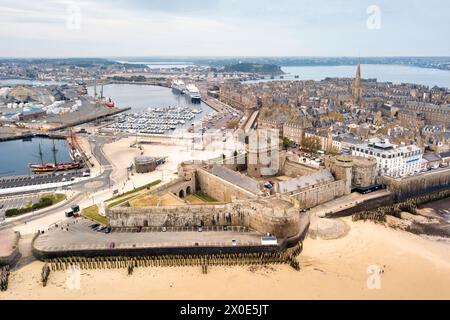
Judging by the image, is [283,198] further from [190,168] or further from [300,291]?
[190,168]

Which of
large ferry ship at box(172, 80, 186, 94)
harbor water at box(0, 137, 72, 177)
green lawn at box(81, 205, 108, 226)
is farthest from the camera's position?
large ferry ship at box(172, 80, 186, 94)

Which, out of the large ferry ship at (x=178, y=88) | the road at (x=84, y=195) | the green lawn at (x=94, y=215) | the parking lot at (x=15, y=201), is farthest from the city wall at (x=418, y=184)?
the large ferry ship at (x=178, y=88)

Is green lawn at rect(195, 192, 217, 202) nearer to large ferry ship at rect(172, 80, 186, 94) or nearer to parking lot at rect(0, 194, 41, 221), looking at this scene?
parking lot at rect(0, 194, 41, 221)

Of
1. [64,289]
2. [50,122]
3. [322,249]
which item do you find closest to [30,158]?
[50,122]

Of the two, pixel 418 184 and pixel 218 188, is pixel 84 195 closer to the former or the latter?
pixel 218 188

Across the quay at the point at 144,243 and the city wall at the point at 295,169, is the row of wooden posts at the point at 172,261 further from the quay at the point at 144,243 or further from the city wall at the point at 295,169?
the city wall at the point at 295,169

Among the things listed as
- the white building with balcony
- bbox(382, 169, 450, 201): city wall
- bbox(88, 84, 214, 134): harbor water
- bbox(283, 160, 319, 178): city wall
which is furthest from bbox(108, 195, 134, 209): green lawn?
bbox(88, 84, 214, 134): harbor water
